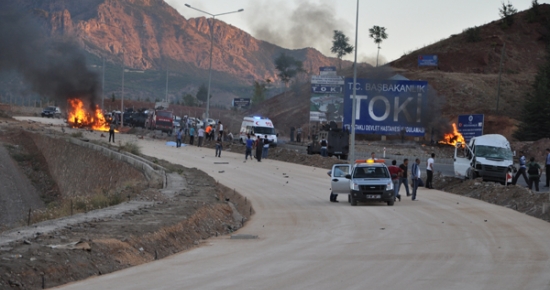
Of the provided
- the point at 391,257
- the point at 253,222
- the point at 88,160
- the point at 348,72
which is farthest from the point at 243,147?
the point at 348,72

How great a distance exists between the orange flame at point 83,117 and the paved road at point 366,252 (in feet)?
163

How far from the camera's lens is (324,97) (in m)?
75.4

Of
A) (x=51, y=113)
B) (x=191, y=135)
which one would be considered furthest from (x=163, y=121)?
(x=51, y=113)

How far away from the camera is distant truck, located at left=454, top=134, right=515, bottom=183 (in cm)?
3859

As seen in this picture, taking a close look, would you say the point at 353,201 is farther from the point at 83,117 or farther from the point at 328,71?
the point at 83,117

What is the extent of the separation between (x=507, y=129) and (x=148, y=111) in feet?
124

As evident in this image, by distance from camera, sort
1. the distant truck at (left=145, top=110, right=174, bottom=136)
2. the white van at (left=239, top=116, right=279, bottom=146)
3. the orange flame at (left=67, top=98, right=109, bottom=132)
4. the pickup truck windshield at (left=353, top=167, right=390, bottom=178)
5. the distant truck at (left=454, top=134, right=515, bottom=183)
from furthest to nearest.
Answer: the distant truck at (left=145, top=110, right=174, bottom=136) < the orange flame at (left=67, top=98, right=109, bottom=132) < the white van at (left=239, top=116, right=279, bottom=146) < the distant truck at (left=454, top=134, right=515, bottom=183) < the pickup truck windshield at (left=353, top=167, right=390, bottom=178)

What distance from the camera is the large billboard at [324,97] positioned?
243 feet

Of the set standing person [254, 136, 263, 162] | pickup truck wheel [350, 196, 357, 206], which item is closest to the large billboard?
standing person [254, 136, 263, 162]

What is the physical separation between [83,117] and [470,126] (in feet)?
133

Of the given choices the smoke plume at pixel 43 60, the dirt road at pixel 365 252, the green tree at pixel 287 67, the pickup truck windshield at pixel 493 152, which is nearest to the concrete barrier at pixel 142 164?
the dirt road at pixel 365 252

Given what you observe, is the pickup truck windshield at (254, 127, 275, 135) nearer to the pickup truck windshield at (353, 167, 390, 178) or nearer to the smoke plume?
the smoke plume

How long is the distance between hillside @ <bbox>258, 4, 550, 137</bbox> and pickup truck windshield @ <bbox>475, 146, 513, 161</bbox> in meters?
38.4

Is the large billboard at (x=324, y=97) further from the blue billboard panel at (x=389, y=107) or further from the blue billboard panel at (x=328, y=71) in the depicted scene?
the blue billboard panel at (x=389, y=107)
